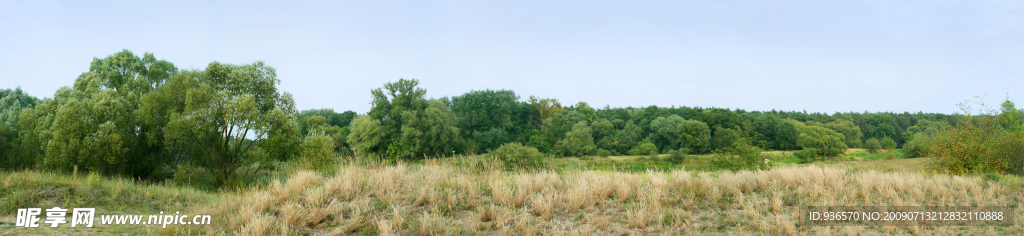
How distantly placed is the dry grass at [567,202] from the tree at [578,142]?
47.3m

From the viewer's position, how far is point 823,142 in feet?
181

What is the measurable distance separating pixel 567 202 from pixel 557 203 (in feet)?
0.64

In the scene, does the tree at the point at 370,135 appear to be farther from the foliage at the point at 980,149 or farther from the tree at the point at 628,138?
the foliage at the point at 980,149

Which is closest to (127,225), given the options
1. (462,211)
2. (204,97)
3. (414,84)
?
(462,211)

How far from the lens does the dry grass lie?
19.7 ft

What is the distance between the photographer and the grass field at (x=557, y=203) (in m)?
6.01

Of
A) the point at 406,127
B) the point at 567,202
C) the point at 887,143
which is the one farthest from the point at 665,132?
the point at 567,202

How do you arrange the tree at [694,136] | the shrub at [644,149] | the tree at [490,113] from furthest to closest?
the tree at [490,113], the shrub at [644,149], the tree at [694,136]

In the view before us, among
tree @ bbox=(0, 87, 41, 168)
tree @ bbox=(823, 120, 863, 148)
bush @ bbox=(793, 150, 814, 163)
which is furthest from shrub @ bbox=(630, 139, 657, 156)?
tree @ bbox=(0, 87, 41, 168)

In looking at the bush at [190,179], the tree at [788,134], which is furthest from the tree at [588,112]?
the bush at [190,179]

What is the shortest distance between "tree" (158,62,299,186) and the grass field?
10.9 m

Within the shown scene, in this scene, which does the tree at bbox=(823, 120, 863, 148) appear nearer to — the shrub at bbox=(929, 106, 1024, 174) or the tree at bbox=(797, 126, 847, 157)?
the tree at bbox=(797, 126, 847, 157)

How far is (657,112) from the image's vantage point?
70.9 metres

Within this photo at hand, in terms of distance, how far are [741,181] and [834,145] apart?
200 ft
